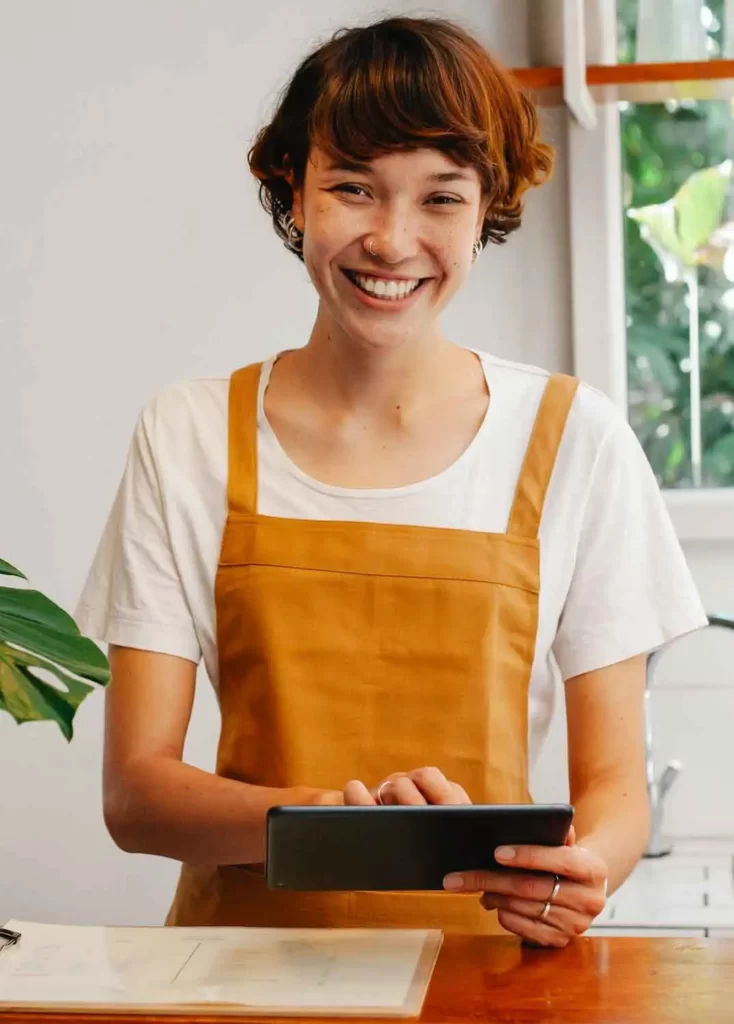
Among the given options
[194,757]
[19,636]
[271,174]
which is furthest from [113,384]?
[19,636]

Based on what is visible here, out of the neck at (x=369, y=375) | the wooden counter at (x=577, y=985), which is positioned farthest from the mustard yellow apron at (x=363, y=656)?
the wooden counter at (x=577, y=985)

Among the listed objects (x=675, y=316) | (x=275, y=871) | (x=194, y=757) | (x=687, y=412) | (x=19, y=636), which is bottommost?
(x=194, y=757)

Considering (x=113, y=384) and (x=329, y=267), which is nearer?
(x=329, y=267)

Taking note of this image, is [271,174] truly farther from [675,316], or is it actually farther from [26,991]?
[675,316]

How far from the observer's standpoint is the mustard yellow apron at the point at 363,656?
55.4 inches

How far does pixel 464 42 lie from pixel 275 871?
0.81 m

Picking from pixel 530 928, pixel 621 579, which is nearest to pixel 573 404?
pixel 621 579

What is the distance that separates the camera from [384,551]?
1457 mm

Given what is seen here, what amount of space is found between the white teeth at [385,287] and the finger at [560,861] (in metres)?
0.56

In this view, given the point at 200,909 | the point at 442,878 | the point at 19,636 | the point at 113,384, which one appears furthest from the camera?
the point at 113,384

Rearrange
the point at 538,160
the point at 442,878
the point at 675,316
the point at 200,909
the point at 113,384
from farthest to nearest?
1. the point at 675,316
2. the point at 113,384
3. the point at 538,160
4. the point at 200,909
5. the point at 442,878

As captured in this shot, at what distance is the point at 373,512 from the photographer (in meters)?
1.48

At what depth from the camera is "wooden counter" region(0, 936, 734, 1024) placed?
996 mm

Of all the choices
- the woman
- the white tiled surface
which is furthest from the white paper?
the white tiled surface
